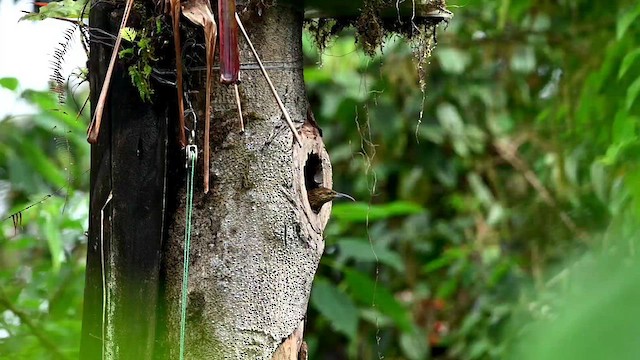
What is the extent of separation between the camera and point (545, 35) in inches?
129

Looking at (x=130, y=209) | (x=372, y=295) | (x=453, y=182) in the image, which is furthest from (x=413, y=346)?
(x=130, y=209)

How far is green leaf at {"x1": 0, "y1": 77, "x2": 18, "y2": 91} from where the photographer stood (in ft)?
5.85

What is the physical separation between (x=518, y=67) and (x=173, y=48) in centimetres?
263

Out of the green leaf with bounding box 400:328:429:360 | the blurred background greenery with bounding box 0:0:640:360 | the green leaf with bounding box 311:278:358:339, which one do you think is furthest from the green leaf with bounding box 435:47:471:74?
the green leaf with bounding box 311:278:358:339

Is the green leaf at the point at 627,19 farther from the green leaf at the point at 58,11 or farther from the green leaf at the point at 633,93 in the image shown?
the green leaf at the point at 58,11

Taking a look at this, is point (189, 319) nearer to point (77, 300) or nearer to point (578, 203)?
point (77, 300)

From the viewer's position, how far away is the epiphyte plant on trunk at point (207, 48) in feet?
3.18

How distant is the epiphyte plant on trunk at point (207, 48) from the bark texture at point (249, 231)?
48 millimetres

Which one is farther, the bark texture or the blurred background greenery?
the blurred background greenery

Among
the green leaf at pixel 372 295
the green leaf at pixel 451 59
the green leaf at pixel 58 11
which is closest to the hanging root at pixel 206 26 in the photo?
the green leaf at pixel 58 11

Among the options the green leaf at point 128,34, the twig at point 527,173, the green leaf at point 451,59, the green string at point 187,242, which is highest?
the green leaf at point 451,59

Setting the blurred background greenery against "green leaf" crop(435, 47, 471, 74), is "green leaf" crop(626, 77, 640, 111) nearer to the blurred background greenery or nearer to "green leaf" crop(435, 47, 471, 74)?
the blurred background greenery

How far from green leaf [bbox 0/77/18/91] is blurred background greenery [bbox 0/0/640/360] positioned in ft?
0.36

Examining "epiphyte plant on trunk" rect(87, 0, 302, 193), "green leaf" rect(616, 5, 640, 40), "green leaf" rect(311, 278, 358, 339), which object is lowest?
"epiphyte plant on trunk" rect(87, 0, 302, 193)
